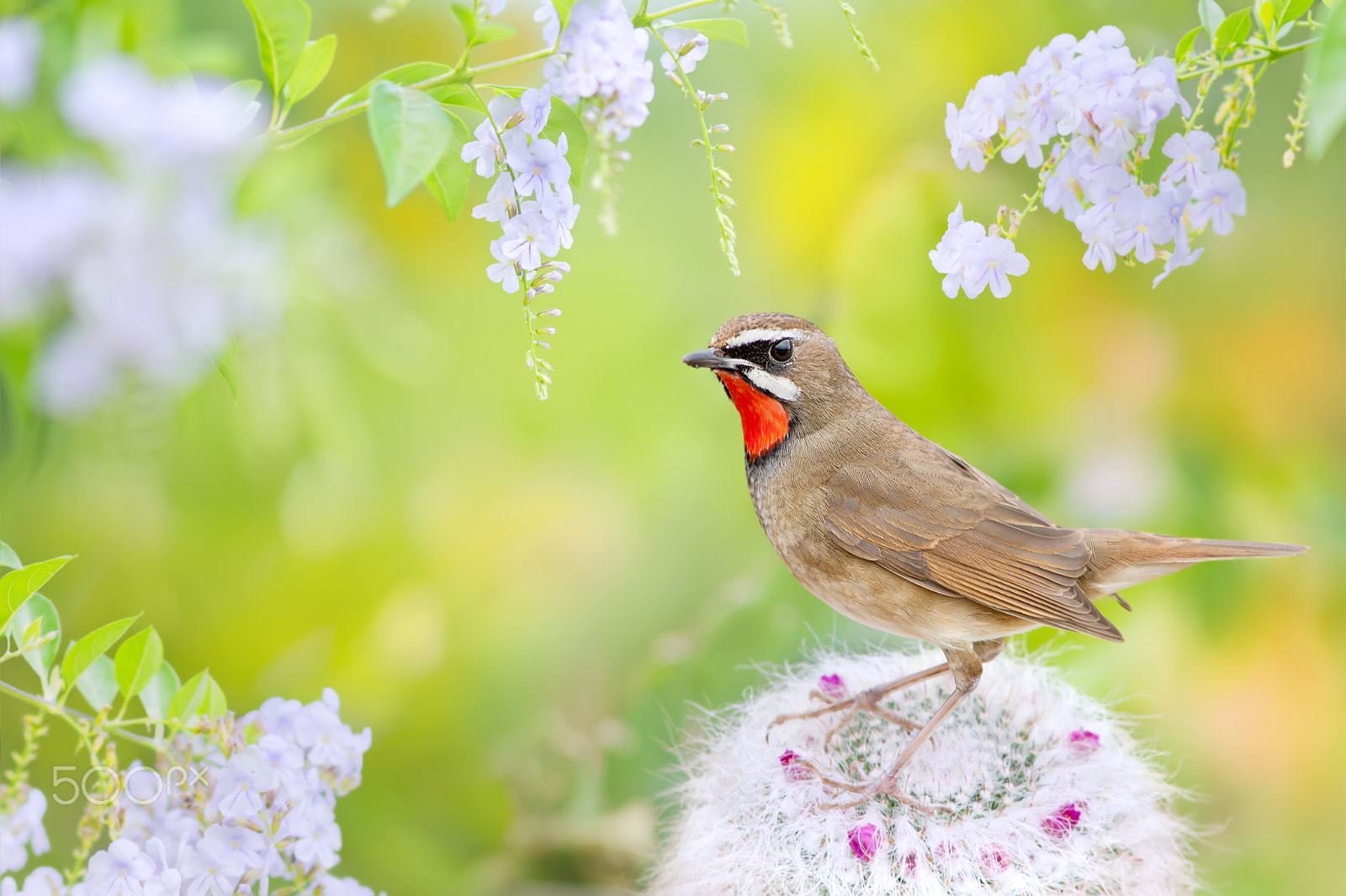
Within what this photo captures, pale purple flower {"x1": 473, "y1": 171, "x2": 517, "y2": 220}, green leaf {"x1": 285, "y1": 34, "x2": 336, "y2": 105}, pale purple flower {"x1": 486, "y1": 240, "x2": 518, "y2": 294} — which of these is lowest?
pale purple flower {"x1": 486, "y1": 240, "x2": 518, "y2": 294}

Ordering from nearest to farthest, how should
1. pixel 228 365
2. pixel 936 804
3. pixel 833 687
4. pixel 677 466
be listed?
1. pixel 228 365
2. pixel 936 804
3. pixel 833 687
4. pixel 677 466

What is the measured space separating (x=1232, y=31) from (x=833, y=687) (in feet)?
1.90

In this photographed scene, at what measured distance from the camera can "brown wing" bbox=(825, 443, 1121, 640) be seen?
833mm

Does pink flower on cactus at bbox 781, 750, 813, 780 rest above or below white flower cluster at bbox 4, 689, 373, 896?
below

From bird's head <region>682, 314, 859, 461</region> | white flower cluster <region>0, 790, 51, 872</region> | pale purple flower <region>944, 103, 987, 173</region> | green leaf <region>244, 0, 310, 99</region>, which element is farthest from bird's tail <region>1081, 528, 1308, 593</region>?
white flower cluster <region>0, 790, 51, 872</region>

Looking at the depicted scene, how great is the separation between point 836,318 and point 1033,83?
74 centimetres

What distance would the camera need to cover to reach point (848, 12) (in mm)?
649

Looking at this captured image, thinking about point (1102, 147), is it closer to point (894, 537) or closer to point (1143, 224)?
point (1143, 224)

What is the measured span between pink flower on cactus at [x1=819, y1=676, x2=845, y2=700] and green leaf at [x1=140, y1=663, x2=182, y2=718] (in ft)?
1.67

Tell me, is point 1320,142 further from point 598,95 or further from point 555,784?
point 555,784

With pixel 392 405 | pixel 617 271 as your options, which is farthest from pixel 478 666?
pixel 617 271

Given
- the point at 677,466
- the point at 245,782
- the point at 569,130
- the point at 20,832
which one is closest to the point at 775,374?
the point at 569,130

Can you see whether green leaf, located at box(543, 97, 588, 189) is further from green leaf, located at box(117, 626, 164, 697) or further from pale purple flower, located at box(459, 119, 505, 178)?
green leaf, located at box(117, 626, 164, 697)

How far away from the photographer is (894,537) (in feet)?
2.82
